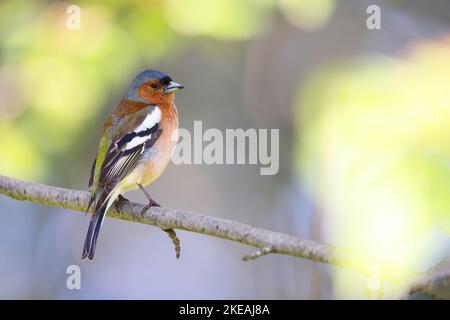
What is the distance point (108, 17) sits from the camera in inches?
192

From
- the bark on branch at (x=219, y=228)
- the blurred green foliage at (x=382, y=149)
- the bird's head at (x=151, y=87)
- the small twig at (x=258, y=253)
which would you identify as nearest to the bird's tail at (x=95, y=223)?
the bark on branch at (x=219, y=228)

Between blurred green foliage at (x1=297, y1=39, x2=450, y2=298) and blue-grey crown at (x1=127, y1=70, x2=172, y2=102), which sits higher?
blue-grey crown at (x1=127, y1=70, x2=172, y2=102)

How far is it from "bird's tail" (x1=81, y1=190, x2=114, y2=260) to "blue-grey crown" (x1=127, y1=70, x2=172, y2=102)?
104 cm

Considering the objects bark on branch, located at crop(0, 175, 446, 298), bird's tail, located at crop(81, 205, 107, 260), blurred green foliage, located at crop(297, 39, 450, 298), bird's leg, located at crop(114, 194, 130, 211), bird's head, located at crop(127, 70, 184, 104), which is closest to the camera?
bark on branch, located at crop(0, 175, 446, 298)

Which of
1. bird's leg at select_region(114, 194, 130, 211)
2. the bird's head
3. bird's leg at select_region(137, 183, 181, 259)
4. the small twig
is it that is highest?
the bird's head

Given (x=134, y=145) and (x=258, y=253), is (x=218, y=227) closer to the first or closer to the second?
(x=258, y=253)

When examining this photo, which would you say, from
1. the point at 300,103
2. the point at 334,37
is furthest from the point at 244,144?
the point at 334,37

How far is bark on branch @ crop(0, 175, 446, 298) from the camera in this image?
3.29 m

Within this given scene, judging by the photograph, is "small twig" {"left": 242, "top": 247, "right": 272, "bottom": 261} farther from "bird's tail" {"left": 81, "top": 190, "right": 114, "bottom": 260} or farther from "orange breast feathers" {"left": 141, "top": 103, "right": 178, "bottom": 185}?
"orange breast feathers" {"left": 141, "top": 103, "right": 178, "bottom": 185}

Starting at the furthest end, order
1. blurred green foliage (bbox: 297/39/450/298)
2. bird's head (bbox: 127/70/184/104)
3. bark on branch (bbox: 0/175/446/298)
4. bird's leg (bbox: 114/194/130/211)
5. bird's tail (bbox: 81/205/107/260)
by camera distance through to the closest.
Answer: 1. bird's head (bbox: 127/70/184/104)
2. bird's leg (bbox: 114/194/130/211)
3. bird's tail (bbox: 81/205/107/260)
4. blurred green foliage (bbox: 297/39/450/298)
5. bark on branch (bbox: 0/175/446/298)

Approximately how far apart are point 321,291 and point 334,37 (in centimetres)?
208

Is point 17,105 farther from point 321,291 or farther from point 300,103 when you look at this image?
point 321,291

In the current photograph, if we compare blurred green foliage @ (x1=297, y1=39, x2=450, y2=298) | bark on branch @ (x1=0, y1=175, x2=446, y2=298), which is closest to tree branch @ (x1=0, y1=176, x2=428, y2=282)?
bark on branch @ (x1=0, y1=175, x2=446, y2=298)

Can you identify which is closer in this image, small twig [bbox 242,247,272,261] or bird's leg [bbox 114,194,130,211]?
small twig [bbox 242,247,272,261]
